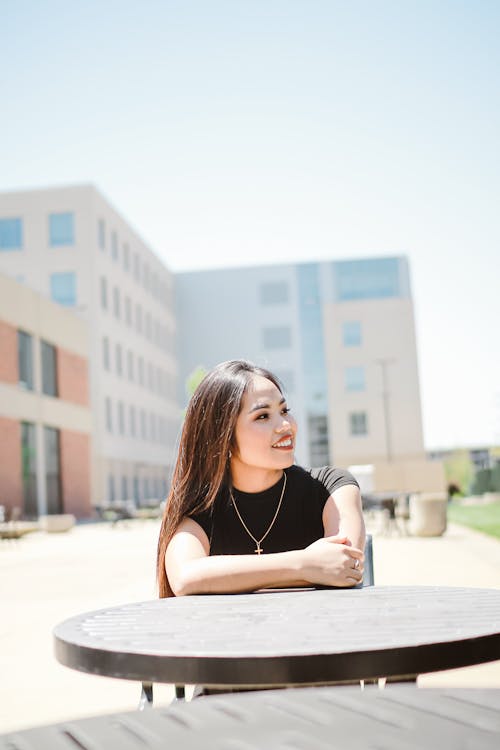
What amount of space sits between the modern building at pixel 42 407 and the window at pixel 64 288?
9.36m

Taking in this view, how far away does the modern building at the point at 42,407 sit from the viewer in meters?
34.4

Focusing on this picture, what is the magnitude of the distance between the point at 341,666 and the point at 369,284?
7594cm

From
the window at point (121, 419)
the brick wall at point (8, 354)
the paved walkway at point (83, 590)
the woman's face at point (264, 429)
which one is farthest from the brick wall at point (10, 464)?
the woman's face at point (264, 429)

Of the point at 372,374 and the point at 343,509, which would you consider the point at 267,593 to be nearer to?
the point at 343,509

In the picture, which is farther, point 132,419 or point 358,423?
point 358,423

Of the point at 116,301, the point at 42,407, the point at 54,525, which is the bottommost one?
the point at 54,525

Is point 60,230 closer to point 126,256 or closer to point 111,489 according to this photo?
point 126,256

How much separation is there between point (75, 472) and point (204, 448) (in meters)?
40.4

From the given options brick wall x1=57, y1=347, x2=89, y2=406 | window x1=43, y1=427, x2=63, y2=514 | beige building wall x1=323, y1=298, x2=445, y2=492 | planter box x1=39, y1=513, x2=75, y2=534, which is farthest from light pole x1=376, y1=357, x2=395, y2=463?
planter box x1=39, y1=513, x2=75, y2=534

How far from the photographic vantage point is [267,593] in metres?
2.57

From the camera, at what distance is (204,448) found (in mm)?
3035

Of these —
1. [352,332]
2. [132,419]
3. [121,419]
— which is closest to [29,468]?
[121,419]

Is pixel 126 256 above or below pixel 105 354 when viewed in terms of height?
above

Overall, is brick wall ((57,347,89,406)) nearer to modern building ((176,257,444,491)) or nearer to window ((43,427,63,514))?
window ((43,427,63,514))
